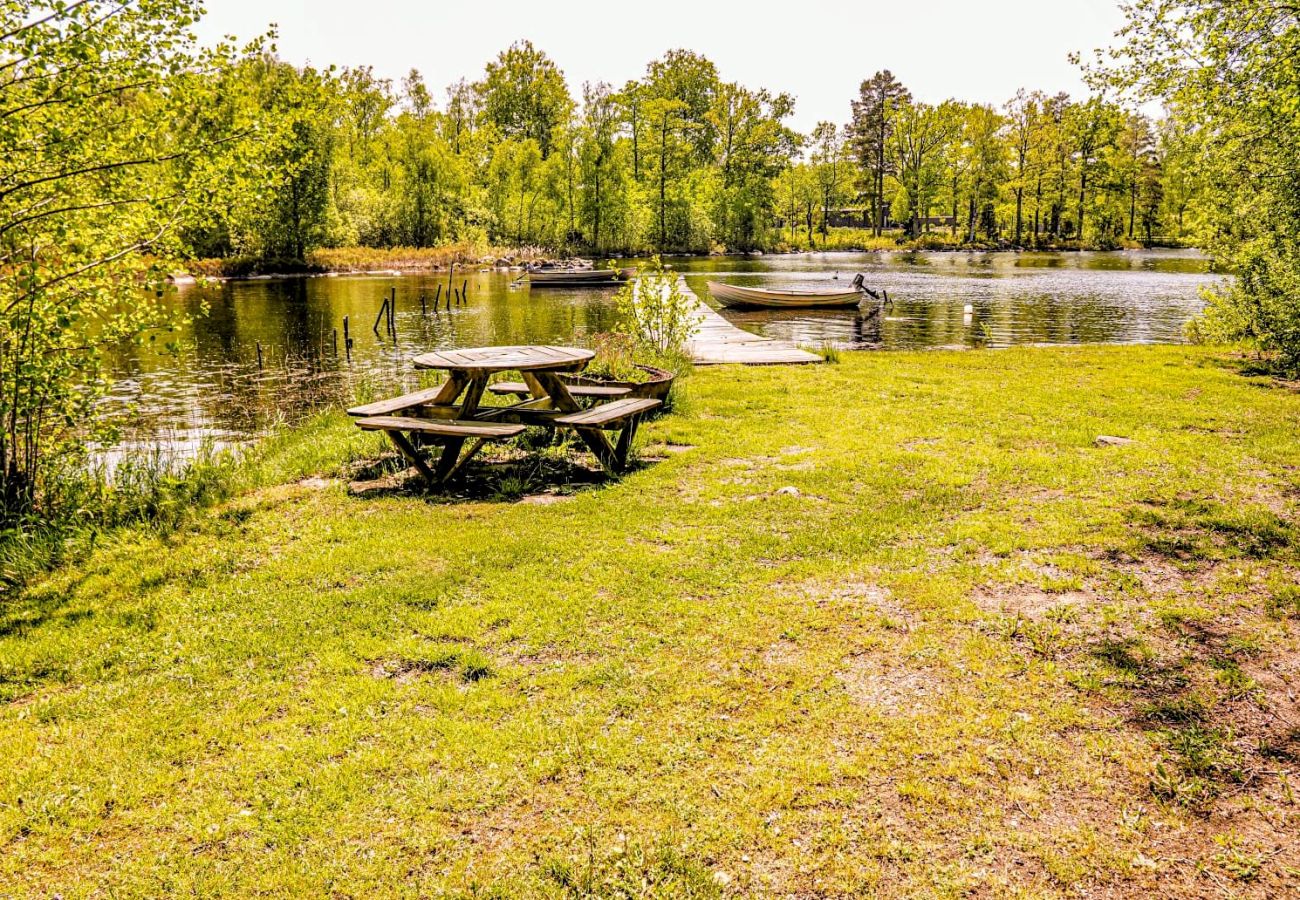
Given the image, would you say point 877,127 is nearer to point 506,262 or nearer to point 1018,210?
point 1018,210

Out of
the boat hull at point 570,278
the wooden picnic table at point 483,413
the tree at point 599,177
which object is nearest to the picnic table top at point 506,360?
the wooden picnic table at point 483,413

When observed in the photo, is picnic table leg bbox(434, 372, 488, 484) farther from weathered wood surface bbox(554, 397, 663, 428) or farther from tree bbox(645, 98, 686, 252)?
tree bbox(645, 98, 686, 252)

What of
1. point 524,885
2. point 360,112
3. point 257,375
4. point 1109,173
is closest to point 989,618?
point 524,885

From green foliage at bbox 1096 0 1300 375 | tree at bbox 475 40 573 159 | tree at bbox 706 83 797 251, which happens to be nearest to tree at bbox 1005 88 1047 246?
tree at bbox 706 83 797 251

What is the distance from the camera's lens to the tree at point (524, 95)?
9031 centimetres

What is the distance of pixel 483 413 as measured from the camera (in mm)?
8453

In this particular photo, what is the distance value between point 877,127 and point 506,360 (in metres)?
96.6

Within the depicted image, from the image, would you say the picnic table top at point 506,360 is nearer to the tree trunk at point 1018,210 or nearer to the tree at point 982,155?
the tree trunk at point 1018,210

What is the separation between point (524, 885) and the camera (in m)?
2.89

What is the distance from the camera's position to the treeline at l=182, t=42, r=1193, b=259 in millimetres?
68188

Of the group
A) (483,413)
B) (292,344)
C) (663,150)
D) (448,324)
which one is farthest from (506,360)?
(663,150)

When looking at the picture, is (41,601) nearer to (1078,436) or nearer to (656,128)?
(1078,436)

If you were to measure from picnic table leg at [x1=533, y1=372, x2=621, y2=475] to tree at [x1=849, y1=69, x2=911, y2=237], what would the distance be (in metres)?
92.4

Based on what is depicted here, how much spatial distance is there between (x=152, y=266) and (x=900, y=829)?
7295mm
